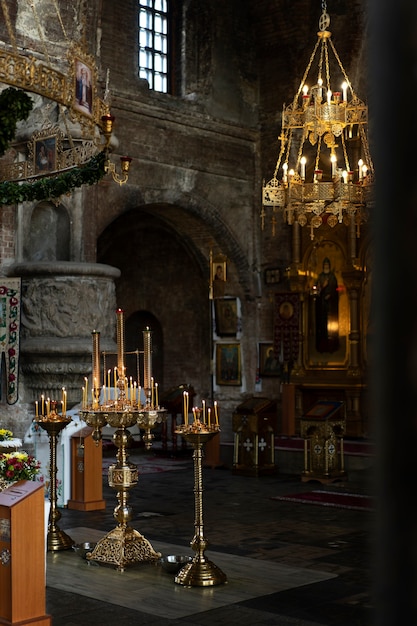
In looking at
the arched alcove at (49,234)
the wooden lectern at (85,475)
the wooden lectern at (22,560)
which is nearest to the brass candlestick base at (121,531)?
the wooden lectern at (22,560)

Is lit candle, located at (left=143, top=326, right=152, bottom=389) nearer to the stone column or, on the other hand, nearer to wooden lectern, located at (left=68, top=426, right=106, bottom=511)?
wooden lectern, located at (left=68, top=426, right=106, bottom=511)

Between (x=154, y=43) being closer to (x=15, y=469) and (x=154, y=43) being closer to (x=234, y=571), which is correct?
(x=234, y=571)

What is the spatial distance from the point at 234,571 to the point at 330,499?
4.14 metres

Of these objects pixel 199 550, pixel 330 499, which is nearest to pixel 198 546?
pixel 199 550

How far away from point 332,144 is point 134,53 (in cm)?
627

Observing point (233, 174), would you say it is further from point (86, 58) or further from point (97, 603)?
point (97, 603)

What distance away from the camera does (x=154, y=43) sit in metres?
16.5

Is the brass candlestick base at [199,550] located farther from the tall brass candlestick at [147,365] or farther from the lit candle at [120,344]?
the lit candle at [120,344]

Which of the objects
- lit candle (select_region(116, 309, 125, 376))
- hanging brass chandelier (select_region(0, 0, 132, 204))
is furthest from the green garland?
lit candle (select_region(116, 309, 125, 376))

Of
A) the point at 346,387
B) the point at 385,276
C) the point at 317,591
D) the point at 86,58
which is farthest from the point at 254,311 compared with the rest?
the point at 385,276

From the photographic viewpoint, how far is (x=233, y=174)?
16969mm

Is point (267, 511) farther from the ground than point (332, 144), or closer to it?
closer to it

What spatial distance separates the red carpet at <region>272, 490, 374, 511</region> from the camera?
10.2m

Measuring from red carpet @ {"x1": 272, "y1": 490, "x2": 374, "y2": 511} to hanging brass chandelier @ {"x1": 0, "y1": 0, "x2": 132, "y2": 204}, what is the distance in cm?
428
